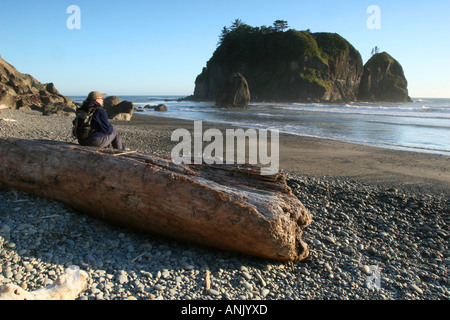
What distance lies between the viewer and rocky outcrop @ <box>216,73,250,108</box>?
46.6 m

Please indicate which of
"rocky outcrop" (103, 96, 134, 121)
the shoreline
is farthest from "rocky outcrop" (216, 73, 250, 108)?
the shoreline

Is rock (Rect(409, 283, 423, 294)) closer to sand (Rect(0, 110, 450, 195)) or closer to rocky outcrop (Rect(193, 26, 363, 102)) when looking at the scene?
sand (Rect(0, 110, 450, 195))

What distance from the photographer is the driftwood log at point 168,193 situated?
11.8 feet

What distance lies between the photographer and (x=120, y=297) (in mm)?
2885

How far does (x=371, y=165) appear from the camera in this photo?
29.2 ft

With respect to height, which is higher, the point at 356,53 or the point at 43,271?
the point at 356,53

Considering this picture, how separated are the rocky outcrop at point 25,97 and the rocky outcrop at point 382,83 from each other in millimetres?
78755

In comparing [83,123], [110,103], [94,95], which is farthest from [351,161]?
[110,103]

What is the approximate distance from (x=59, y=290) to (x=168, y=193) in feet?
4.84

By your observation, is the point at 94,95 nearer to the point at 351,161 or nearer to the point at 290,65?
the point at 351,161

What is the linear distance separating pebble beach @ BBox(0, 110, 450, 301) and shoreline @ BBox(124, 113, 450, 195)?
2408 mm
